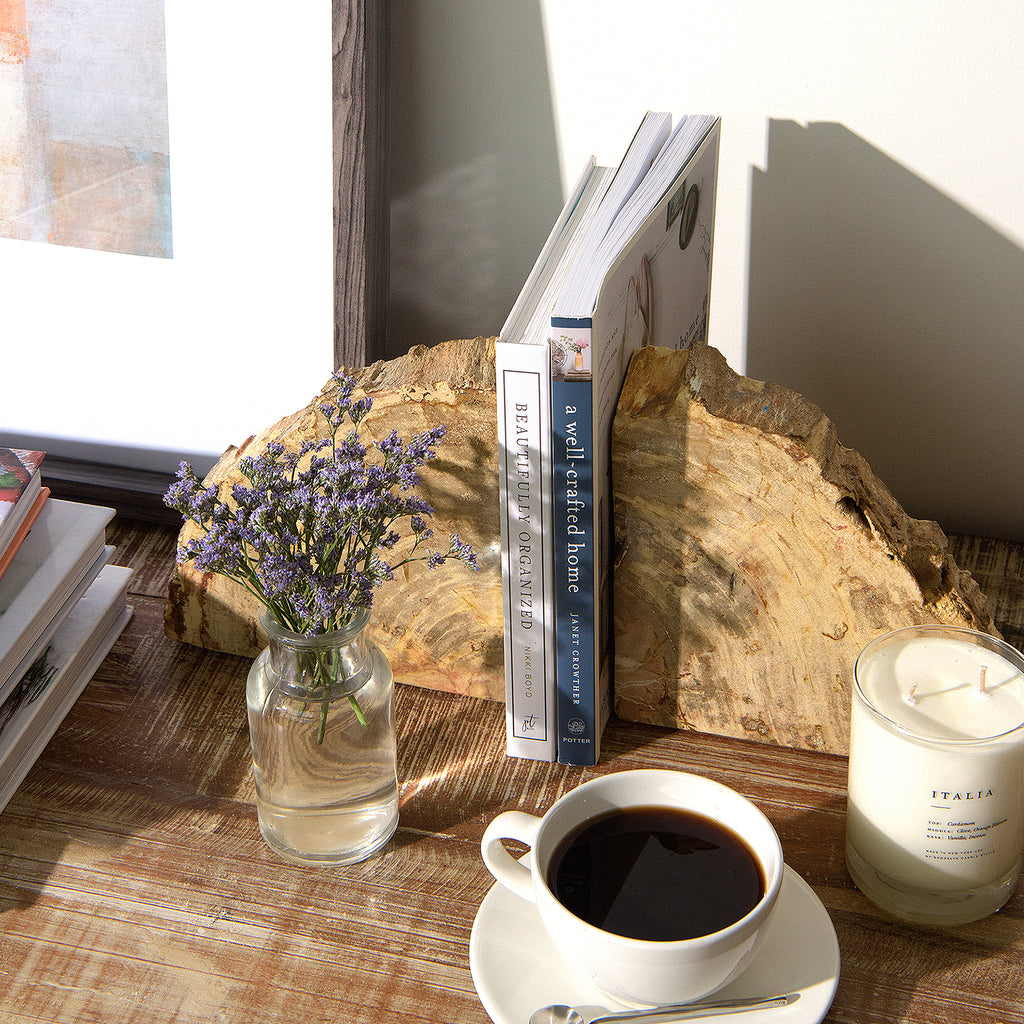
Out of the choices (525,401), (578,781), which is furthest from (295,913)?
(525,401)

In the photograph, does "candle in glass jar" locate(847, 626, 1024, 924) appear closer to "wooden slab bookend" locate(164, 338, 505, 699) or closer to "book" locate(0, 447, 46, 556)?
"wooden slab bookend" locate(164, 338, 505, 699)

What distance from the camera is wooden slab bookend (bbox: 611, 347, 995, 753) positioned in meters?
0.66

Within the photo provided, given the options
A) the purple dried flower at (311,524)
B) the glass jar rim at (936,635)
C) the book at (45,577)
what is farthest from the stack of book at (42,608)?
the glass jar rim at (936,635)

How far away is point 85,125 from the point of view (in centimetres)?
85

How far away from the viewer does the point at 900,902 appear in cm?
63

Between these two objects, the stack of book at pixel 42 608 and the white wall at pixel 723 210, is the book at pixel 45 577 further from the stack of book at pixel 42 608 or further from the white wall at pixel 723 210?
the white wall at pixel 723 210

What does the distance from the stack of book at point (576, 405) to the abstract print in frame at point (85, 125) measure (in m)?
0.32

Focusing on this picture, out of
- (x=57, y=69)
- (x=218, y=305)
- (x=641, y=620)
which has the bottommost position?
(x=641, y=620)

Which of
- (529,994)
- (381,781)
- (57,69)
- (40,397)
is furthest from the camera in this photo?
(40,397)

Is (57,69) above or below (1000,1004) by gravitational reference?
above

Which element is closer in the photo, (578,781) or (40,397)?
(578,781)

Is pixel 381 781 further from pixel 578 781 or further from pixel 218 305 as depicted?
pixel 218 305

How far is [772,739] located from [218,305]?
0.53 metres

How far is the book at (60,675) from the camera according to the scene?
0.72m
